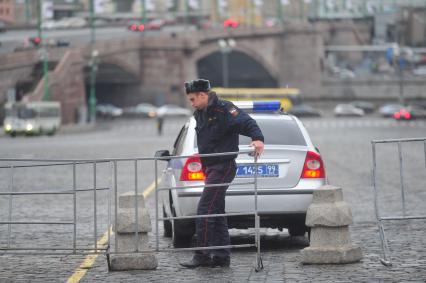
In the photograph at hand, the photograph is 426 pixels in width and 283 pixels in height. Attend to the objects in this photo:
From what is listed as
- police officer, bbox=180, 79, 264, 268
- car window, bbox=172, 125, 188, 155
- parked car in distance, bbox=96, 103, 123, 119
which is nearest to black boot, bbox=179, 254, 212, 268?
police officer, bbox=180, 79, 264, 268

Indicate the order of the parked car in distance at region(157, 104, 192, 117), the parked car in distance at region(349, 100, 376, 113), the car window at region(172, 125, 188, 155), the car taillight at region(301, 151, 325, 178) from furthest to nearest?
the parked car in distance at region(349, 100, 376, 113)
the parked car in distance at region(157, 104, 192, 117)
the car window at region(172, 125, 188, 155)
the car taillight at region(301, 151, 325, 178)

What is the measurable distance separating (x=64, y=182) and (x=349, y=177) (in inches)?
233

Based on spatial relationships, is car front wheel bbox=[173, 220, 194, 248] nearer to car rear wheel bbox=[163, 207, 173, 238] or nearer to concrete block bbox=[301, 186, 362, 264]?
car rear wheel bbox=[163, 207, 173, 238]

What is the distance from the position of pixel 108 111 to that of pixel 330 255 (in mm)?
→ 92920

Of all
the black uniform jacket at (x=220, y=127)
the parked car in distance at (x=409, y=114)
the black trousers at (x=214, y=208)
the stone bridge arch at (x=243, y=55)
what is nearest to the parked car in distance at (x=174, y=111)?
the stone bridge arch at (x=243, y=55)

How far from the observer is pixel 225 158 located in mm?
10898

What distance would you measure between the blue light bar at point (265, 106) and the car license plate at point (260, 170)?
747 millimetres

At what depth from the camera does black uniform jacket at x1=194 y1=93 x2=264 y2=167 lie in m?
10.9

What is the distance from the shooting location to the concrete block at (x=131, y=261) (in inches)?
423

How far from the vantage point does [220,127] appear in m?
11.0

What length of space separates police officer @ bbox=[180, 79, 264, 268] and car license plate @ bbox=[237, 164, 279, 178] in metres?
1.04

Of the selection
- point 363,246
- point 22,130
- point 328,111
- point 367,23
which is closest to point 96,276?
point 363,246

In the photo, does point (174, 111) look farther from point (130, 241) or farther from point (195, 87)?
point (130, 241)

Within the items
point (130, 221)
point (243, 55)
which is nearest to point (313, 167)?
point (130, 221)
